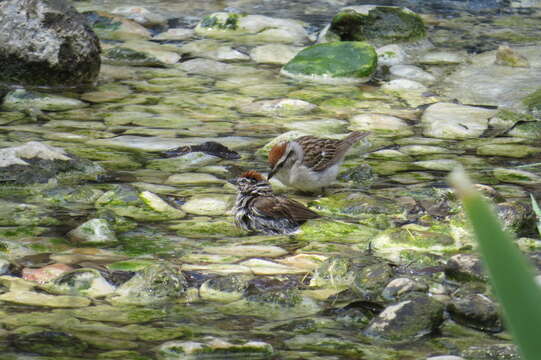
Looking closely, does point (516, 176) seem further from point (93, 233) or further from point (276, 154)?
point (93, 233)

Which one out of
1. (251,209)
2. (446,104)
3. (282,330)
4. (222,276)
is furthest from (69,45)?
(282,330)

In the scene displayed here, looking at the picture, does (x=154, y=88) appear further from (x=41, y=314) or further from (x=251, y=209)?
(x=41, y=314)

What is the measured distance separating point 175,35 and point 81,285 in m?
7.40

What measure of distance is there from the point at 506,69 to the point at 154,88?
149 inches

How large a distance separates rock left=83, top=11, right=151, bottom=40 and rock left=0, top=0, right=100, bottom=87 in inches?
84.2

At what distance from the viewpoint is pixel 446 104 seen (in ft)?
25.8

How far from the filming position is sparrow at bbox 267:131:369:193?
213 inches

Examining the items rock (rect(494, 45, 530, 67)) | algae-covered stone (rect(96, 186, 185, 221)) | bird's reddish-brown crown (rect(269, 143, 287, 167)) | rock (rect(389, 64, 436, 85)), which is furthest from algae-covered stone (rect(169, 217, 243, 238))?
rock (rect(494, 45, 530, 67))

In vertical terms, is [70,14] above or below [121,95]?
above

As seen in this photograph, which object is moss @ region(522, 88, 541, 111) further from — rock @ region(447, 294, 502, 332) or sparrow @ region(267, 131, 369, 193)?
rock @ region(447, 294, 502, 332)

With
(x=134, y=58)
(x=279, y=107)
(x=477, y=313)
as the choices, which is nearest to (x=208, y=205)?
(x=477, y=313)

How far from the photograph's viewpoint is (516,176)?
5828 millimetres

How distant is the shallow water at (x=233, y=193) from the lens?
323 centimetres

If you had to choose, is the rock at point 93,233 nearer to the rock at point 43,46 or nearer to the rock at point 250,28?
the rock at point 43,46
